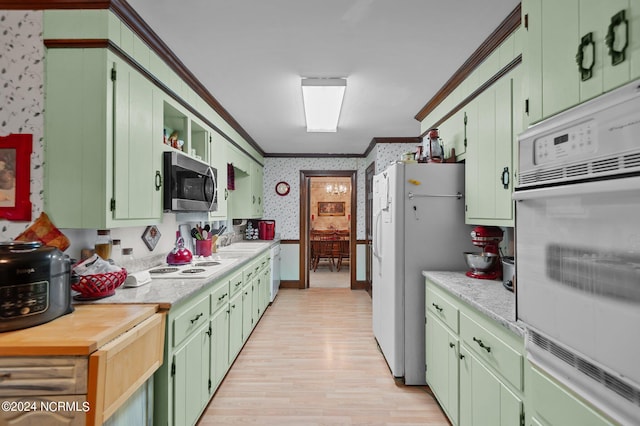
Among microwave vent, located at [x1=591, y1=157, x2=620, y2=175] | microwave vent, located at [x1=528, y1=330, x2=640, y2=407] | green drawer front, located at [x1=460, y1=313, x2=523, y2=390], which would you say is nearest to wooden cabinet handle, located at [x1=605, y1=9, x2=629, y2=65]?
microwave vent, located at [x1=591, y1=157, x2=620, y2=175]

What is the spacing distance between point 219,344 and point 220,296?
0.36m

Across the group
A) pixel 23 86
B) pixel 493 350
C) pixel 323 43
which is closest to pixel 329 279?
pixel 323 43

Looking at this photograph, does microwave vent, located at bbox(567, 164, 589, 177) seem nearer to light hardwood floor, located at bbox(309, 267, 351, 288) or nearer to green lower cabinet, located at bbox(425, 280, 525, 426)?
green lower cabinet, located at bbox(425, 280, 525, 426)

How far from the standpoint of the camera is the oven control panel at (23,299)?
1.22 m

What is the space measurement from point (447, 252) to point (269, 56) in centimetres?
203

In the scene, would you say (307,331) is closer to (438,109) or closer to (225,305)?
(225,305)

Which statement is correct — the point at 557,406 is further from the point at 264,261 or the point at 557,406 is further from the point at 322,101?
the point at 264,261

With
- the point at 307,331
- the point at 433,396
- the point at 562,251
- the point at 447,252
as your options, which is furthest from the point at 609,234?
the point at 307,331

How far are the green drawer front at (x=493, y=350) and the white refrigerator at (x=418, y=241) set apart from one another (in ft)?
2.47

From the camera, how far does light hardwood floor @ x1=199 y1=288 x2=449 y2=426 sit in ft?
7.38

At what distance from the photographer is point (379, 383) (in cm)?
269

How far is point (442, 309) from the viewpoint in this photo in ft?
7.25

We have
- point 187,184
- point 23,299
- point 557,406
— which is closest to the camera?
point 557,406

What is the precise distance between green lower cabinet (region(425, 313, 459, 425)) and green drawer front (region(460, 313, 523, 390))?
0.19 metres
